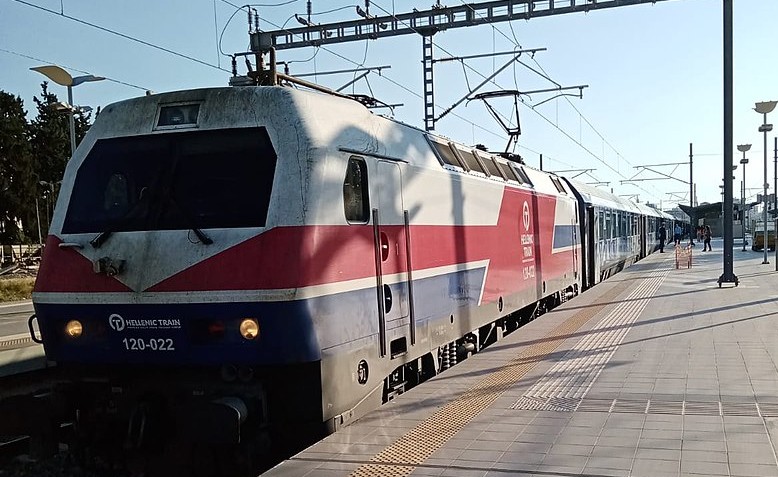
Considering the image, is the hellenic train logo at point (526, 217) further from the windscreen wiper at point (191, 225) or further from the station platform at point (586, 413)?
the windscreen wiper at point (191, 225)

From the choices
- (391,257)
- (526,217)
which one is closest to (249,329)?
(391,257)

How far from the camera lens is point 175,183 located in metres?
5.91

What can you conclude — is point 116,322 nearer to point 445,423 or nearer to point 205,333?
point 205,333

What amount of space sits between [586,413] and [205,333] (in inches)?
128

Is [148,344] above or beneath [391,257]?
beneath

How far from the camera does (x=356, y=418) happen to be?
6.25m

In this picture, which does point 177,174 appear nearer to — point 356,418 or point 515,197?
point 356,418

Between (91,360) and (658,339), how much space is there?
7519 mm

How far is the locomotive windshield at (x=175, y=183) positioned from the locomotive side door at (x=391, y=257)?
122 centimetres

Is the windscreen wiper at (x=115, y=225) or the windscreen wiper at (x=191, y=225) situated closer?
the windscreen wiper at (x=191, y=225)

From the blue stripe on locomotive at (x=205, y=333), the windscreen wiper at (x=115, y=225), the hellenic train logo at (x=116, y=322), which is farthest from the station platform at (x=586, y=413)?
the windscreen wiper at (x=115, y=225)

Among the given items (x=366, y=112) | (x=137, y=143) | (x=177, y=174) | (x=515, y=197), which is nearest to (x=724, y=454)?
(x=366, y=112)

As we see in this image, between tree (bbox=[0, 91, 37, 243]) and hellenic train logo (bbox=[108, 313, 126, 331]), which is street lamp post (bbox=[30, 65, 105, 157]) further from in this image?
tree (bbox=[0, 91, 37, 243])

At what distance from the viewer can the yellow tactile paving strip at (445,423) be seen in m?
5.07
